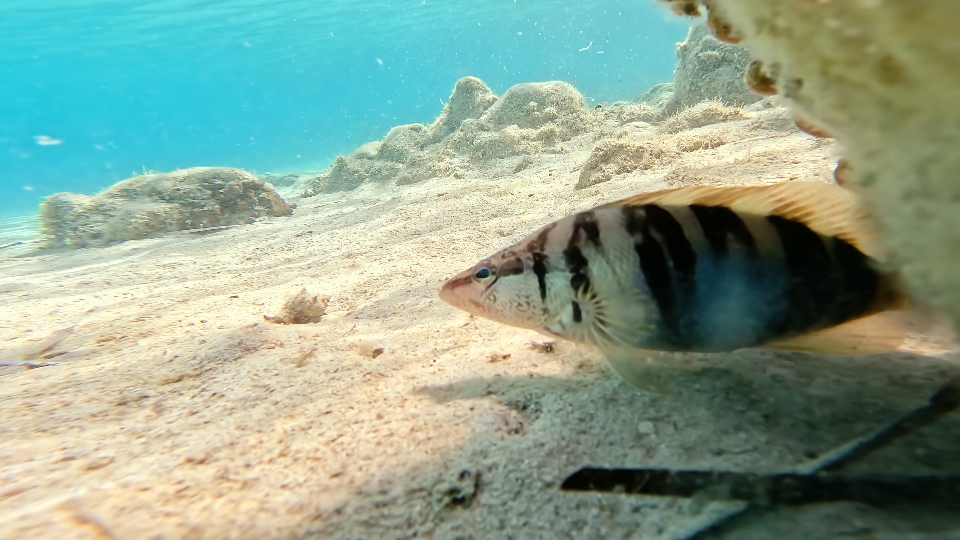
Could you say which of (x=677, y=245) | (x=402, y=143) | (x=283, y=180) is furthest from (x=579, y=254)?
(x=283, y=180)

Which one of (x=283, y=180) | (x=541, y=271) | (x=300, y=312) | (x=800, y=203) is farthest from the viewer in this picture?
(x=283, y=180)

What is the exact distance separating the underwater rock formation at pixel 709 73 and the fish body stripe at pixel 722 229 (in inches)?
374

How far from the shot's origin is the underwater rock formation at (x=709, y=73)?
9.42 metres

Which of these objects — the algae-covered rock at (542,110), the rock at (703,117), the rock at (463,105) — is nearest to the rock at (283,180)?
the rock at (463,105)

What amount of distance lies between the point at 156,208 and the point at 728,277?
10366mm

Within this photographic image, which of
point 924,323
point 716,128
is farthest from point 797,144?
point 924,323

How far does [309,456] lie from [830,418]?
1493 mm

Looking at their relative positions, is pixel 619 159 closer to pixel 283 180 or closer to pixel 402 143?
pixel 402 143

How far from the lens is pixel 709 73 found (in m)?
9.85

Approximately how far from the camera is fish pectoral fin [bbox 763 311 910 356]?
136cm

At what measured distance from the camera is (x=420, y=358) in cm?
218

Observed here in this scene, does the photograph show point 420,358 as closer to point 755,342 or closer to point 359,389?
point 359,389

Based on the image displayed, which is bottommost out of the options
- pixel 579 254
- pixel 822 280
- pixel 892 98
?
pixel 822 280

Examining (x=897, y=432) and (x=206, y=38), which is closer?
(x=897, y=432)
